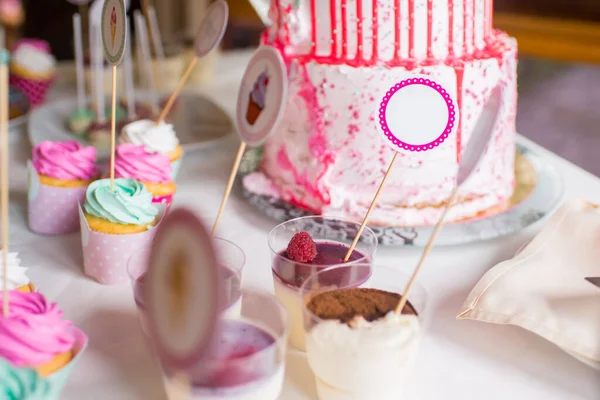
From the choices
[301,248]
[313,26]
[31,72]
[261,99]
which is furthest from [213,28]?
[31,72]

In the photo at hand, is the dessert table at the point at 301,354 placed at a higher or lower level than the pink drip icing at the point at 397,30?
lower

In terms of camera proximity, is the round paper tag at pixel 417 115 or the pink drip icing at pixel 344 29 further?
the pink drip icing at pixel 344 29

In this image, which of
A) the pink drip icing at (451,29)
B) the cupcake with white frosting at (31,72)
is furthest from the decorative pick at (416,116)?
the cupcake with white frosting at (31,72)

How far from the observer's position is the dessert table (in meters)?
1.16

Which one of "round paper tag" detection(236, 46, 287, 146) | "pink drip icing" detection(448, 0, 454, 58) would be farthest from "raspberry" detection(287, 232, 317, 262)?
"pink drip icing" detection(448, 0, 454, 58)

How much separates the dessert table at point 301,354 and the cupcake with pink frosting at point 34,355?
0.36ft

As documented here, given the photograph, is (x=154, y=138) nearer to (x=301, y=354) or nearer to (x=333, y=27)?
(x=333, y=27)

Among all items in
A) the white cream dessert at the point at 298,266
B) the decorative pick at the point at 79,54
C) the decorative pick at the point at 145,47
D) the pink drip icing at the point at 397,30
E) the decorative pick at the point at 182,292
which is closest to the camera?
the decorative pick at the point at 182,292

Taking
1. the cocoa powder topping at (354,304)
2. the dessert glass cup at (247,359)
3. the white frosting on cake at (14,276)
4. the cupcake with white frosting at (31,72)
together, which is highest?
the cupcake with white frosting at (31,72)

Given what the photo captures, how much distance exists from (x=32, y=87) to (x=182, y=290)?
1.92 metres

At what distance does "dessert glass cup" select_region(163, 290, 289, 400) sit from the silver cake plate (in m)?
0.40

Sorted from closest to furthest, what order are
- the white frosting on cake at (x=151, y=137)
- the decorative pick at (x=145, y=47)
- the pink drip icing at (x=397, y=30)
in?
the pink drip icing at (x=397, y=30)
the white frosting on cake at (x=151, y=137)
the decorative pick at (x=145, y=47)

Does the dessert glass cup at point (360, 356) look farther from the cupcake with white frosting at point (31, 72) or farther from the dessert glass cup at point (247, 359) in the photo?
the cupcake with white frosting at point (31, 72)

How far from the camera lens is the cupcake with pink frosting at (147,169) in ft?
5.27
